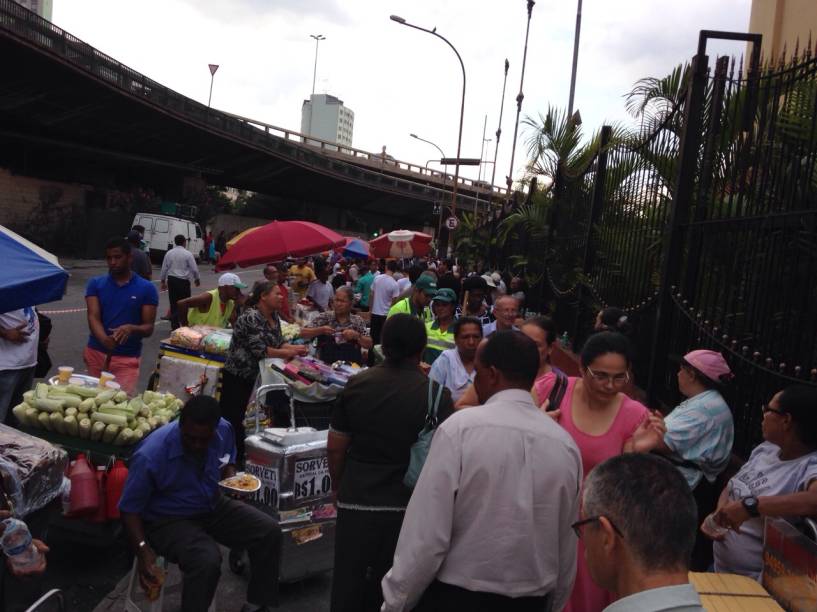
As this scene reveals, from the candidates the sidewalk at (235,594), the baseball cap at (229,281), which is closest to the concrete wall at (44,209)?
the baseball cap at (229,281)

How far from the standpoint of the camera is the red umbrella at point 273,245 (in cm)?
1091

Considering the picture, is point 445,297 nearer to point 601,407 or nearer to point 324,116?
point 601,407

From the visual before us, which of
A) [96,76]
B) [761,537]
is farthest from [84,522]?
[96,76]

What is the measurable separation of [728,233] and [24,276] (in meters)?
4.14

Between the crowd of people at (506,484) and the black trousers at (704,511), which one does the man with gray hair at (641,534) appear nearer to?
the crowd of people at (506,484)

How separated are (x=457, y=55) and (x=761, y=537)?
97.2ft

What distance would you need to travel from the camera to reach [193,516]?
438 centimetres

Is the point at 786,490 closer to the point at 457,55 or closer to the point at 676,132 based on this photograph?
the point at 676,132

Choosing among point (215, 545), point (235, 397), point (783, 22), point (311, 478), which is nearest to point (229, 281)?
point (235, 397)

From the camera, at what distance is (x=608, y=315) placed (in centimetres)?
638

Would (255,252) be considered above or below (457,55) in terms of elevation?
below

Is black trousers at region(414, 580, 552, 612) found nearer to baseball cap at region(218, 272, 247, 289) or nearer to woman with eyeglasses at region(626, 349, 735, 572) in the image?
woman with eyeglasses at region(626, 349, 735, 572)

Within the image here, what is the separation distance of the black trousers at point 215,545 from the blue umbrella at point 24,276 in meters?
1.36

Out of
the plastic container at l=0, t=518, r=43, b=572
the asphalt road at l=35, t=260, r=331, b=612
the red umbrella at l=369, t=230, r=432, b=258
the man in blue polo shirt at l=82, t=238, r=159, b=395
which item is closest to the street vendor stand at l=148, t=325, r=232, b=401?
the man in blue polo shirt at l=82, t=238, r=159, b=395
